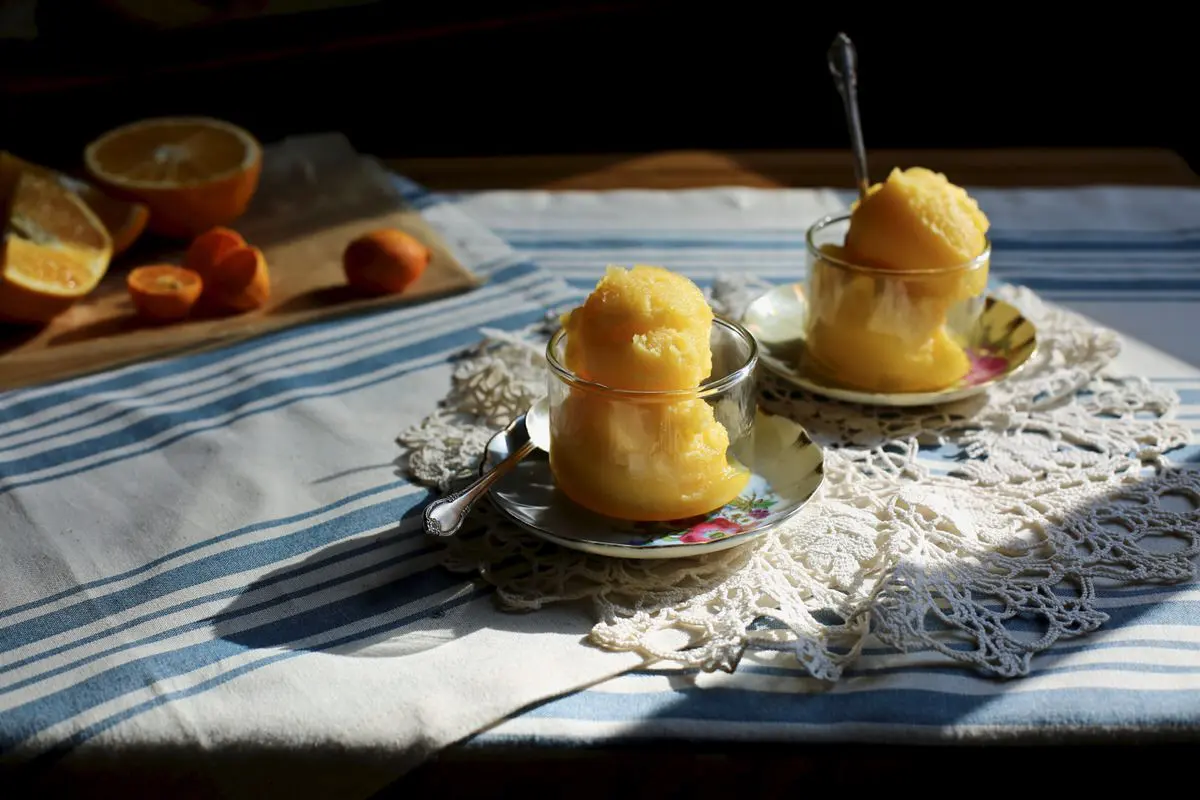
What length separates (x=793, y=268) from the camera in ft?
4.13

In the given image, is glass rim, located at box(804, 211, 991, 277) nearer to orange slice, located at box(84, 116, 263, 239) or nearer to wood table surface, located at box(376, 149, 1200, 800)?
wood table surface, located at box(376, 149, 1200, 800)

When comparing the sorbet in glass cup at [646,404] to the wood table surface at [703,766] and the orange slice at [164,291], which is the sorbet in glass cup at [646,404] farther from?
the orange slice at [164,291]

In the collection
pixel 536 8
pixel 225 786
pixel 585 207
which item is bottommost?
pixel 225 786

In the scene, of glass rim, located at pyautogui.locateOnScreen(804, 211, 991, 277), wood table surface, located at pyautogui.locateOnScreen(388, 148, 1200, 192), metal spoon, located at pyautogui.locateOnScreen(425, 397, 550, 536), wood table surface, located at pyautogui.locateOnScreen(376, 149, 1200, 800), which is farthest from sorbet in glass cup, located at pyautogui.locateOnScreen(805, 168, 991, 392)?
wood table surface, located at pyautogui.locateOnScreen(388, 148, 1200, 192)

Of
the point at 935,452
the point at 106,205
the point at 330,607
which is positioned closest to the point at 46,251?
the point at 106,205

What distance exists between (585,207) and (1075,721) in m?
0.96

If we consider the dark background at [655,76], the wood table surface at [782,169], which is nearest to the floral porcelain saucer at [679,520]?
the wood table surface at [782,169]

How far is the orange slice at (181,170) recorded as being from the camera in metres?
1.34

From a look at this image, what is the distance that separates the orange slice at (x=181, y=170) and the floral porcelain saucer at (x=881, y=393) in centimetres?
66

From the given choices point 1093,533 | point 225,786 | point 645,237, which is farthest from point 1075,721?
point 645,237

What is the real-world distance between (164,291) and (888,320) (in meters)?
0.72

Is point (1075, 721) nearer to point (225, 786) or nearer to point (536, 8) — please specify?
point (225, 786)

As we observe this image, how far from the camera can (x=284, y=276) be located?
129cm

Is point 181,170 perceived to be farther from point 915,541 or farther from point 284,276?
point 915,541
